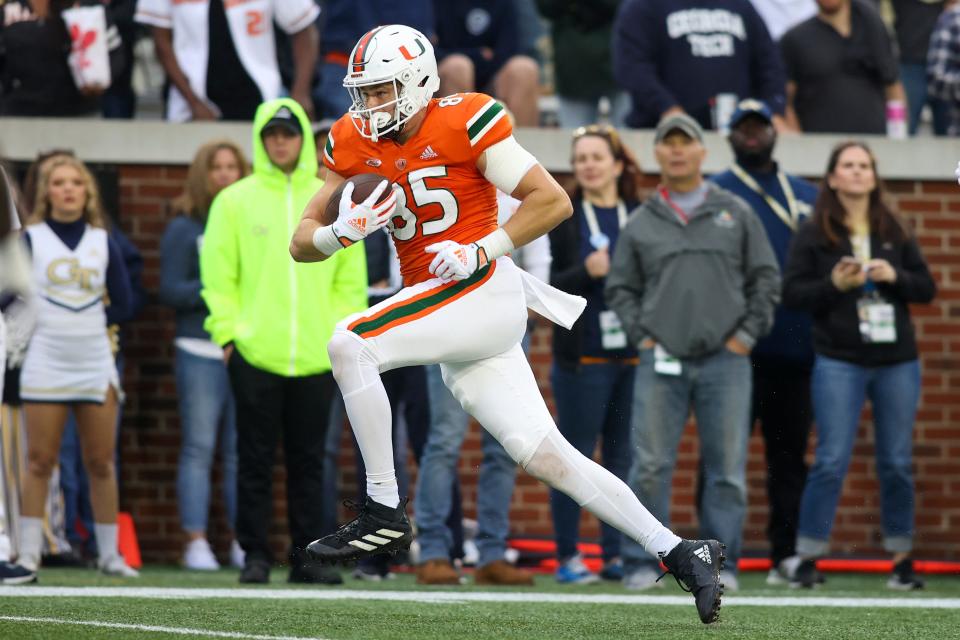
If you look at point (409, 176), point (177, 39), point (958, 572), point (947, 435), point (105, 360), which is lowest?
point (958, 572)

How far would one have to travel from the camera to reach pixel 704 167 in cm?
1067

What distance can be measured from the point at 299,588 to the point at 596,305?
7.06ft

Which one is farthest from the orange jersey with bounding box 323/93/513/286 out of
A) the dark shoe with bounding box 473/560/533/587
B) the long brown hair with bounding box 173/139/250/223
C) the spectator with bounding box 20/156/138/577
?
the long brown hair with bounding box 173/139/250/223

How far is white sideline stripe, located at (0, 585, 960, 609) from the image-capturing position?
23.7 ft

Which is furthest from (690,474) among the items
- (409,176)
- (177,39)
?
(409,176)

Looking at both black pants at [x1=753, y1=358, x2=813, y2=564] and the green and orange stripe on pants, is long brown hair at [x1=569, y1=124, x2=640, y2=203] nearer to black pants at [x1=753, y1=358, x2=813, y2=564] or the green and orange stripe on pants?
black pants at [x1=753, y1=358, x2=813, y2=564]

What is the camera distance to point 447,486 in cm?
867

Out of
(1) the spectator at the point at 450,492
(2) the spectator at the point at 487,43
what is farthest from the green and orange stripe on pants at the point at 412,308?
(2) the spectator at the point at 487,43

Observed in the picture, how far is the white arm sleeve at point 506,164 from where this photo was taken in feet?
19.9

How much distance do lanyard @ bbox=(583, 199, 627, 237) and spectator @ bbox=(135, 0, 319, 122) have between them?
201 centimetres

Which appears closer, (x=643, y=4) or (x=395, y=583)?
(x=395, y=583)

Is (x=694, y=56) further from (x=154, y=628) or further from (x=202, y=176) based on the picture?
(x=154, y=628)

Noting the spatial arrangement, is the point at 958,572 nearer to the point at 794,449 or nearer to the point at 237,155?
the point at 794,449

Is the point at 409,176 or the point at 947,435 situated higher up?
the point at 409,176
